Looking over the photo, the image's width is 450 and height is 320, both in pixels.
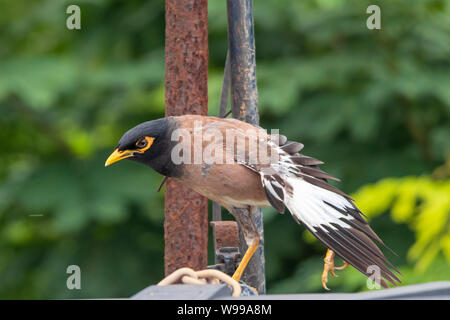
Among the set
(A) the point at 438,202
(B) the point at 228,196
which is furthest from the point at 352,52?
(B) the point at 228,196

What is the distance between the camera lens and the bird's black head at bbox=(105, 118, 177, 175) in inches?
61.8

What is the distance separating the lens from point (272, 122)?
4.84 m

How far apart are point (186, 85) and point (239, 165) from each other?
38 centimetres

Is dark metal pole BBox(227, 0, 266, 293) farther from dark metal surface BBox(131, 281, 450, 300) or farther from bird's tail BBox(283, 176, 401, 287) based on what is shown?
dark metal surface BBox(131, 281, 450, 300)

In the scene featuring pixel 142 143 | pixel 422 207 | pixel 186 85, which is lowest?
pixel 422 207

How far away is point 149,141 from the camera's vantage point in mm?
1585

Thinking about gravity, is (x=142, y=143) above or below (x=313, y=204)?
above

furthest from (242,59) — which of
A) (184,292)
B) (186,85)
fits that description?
(184,292)

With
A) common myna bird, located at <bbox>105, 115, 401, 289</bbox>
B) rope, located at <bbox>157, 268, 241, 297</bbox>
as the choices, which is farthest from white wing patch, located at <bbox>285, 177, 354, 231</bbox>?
rope, located at <bbox>157, 268, 241, 297</bbox>

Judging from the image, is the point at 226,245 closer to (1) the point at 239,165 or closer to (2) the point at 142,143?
(1) the point at 239,165

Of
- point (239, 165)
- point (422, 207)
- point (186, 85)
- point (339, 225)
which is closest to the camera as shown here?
point (339, 225)

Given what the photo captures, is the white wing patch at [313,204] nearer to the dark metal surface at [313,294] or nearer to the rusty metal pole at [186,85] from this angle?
the dark metal surface at [313,294]

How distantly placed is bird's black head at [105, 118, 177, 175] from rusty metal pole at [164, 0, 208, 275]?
1.04 ft

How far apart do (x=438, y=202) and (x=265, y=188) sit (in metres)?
2.35
